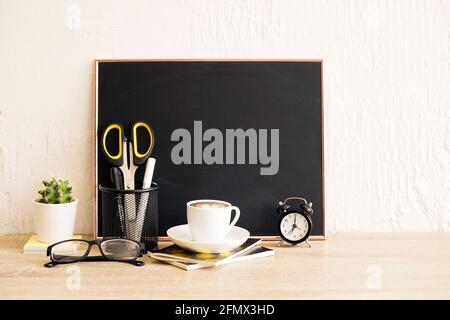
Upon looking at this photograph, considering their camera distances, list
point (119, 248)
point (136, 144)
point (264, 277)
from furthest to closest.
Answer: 1. point (136, 144)
2. point (119, 248)
3. point (264, 277)

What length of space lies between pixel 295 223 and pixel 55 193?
56 cm

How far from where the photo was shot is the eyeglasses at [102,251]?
1.05m

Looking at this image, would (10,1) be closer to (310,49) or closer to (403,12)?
(310,49)

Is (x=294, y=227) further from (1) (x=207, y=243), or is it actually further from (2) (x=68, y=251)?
(2) (x=68, y=251)

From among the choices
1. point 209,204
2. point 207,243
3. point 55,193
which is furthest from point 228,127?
point 55,193

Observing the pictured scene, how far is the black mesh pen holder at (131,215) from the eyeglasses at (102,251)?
0.15 feet

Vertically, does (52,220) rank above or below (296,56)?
below

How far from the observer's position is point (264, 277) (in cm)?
98

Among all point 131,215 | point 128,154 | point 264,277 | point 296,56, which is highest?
point 296,56

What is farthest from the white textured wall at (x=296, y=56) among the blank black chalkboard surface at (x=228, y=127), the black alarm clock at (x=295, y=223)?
the black alarm clock at (x=295, y=223)

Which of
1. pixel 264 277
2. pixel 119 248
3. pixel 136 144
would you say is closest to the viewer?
pixel 264 277

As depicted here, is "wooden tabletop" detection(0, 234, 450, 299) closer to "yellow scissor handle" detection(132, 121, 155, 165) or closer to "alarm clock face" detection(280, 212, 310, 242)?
"alarm clock face" detection(280, 212, 310, 242)

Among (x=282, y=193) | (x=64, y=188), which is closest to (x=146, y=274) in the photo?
(x=64, y=188)

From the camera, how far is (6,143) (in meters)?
1.27
